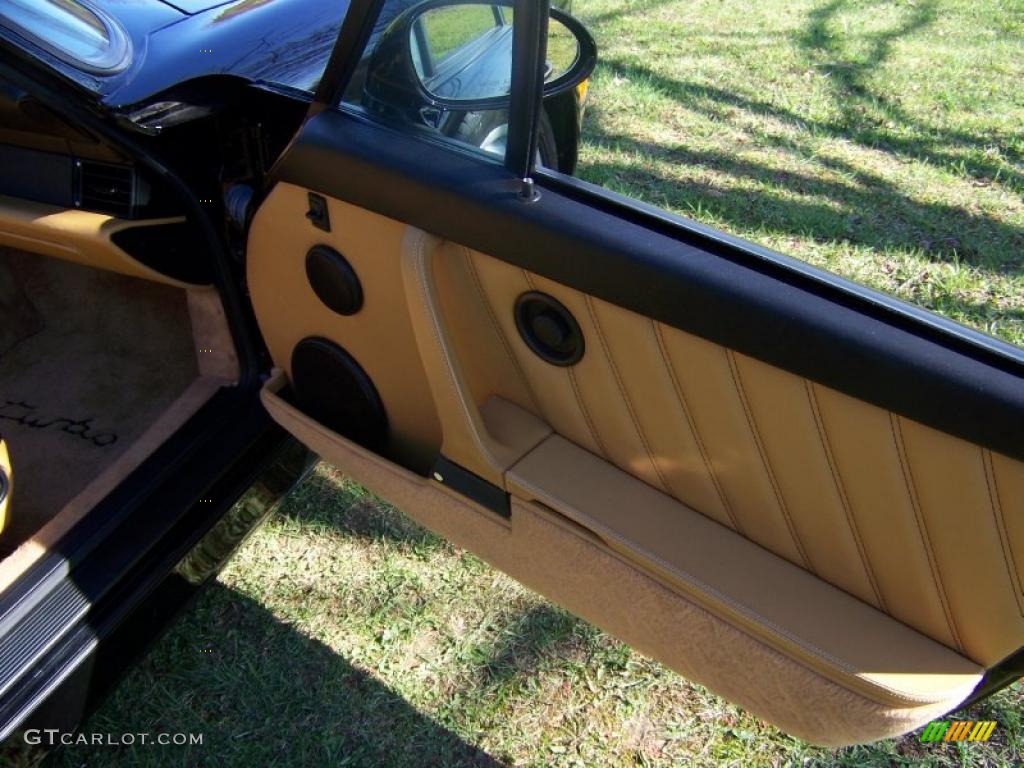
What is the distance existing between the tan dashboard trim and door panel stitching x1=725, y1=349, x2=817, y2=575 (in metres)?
1.23

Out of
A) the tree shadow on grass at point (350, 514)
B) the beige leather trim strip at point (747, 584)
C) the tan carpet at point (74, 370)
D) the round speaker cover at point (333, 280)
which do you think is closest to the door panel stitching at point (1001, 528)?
the beige leather trim strip at point (747, 584)

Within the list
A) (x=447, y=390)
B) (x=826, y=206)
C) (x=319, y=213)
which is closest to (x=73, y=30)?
(x=319, y=213)

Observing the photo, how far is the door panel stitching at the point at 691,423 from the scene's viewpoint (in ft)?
4.26

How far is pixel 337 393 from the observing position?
1.82m

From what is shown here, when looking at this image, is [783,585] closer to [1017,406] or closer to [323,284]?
[1017,406]

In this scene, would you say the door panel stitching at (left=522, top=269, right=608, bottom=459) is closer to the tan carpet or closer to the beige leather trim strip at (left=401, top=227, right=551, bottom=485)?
the beige leather trim strip at (left=401, top=227, right=551, bottom=485)

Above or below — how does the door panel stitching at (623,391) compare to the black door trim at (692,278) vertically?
below

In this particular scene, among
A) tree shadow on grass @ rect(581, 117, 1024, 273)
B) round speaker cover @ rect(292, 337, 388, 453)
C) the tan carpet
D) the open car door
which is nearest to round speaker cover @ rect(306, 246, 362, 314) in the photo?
the open car door

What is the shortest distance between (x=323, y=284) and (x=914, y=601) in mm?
1139

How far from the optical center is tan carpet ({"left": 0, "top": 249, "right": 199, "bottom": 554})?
7.09 feet

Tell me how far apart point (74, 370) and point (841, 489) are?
6.87 ft

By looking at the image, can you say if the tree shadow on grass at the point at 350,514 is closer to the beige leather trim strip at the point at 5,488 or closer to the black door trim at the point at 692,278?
the beige leather trim strip at the point at 5,488

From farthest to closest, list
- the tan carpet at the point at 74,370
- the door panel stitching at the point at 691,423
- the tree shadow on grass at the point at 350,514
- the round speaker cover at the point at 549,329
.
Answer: the tree shadow on grass at the point at 350,514 → the tan carpet at the point at 74,370 → the round speaker cover at the point at 549,329 → the door panel stitching at the point at 691,423

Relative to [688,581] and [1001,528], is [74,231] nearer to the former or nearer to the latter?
[688,581]
